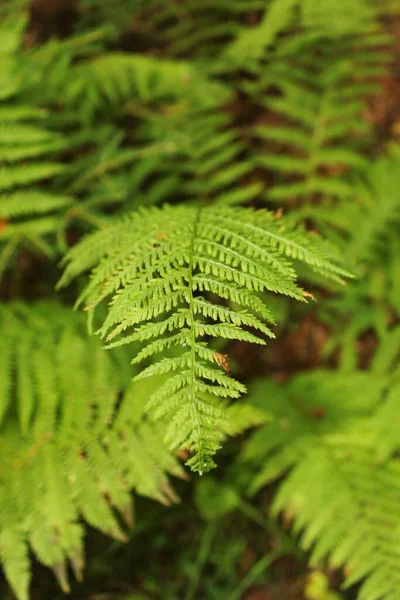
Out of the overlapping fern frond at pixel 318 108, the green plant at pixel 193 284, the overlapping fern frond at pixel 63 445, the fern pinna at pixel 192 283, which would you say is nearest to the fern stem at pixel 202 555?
the green plant at pixel 193 284

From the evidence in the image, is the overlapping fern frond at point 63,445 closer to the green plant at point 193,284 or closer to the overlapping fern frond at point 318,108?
the green plant at point 193,284

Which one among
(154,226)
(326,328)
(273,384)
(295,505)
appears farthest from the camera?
(326,328)

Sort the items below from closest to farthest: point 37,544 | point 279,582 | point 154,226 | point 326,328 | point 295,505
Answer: point 154,226
point 37,544
point 295,505
point 279,582
point 326,328

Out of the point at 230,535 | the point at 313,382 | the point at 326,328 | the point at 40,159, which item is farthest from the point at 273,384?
the point at 40,159

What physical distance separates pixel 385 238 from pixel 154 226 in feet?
5.23

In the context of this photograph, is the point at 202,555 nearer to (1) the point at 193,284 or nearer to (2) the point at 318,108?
(1) the point at 193,284

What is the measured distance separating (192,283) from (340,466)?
4.01ft

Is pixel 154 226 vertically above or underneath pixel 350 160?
underneath

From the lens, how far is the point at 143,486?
1.79m

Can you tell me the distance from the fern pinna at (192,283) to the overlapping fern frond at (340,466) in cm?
86

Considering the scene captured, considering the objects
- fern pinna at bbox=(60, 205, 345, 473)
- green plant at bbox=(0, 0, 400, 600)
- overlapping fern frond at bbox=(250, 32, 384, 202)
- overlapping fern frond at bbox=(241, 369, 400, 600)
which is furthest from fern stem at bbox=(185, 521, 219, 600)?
overlapping fern frond at bbox=(250, 32, 384, 202)

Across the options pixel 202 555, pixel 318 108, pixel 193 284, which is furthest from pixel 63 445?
pixel 318 108

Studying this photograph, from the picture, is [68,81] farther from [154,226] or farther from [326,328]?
[326,328]

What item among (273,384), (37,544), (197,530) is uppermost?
(273,384)
